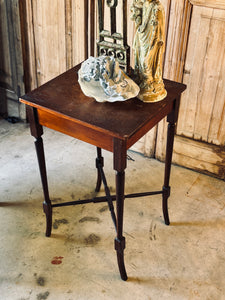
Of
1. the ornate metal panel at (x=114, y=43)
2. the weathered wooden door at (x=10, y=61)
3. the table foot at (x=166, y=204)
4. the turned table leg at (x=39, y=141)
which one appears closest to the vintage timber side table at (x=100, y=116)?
the turned table leg at (x=39, y=141)

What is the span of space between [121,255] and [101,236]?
38 centimetres

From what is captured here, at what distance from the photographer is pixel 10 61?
3863 mm

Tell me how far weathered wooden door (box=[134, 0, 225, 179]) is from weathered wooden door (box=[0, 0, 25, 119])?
53.8 inches

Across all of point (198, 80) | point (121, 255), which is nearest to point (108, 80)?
point (121, 255)

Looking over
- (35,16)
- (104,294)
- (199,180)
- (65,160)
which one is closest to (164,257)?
(104,294)

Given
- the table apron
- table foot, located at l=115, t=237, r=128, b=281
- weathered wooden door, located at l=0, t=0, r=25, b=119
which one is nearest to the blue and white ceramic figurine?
the table apron

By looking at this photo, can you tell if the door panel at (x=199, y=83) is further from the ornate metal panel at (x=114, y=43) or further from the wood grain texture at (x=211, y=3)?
the ornate metal panel at (x=114, y=43)

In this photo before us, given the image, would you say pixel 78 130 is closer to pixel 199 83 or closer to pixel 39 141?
pixel 39 141

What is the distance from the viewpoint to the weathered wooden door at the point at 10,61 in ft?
11.9

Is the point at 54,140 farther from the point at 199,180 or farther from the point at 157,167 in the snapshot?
the point at 199,180

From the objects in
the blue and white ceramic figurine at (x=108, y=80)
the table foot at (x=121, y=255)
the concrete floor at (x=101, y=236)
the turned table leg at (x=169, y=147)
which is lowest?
the concrete floor at (x=101, y=236)

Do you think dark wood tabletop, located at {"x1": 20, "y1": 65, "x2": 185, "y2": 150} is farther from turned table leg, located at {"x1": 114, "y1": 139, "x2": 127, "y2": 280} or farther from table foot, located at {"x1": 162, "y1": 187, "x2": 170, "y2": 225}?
table foot, located at {"x1": 162, "y1": 187, "x2": 170, "y2": 225}

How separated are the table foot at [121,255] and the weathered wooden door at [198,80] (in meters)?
1.24

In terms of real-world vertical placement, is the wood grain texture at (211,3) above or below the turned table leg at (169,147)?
above
